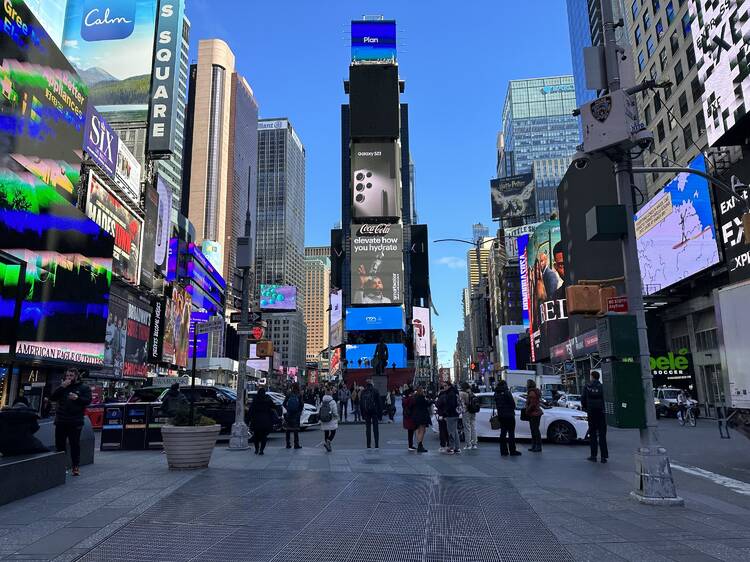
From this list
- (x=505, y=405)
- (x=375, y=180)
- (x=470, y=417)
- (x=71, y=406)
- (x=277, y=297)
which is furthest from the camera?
(x=277, y=297)

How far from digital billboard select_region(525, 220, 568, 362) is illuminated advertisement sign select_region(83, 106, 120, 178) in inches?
1994

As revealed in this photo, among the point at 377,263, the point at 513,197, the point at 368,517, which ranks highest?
the point at 513,197

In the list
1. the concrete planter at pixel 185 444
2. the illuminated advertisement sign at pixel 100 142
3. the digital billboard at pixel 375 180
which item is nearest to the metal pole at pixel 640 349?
the concrete planter at pixel 185 444

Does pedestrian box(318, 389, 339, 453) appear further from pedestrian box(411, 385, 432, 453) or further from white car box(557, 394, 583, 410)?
white car box(557, 394, 583, 410)

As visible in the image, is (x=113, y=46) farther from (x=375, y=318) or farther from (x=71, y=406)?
(x=71, y=406)

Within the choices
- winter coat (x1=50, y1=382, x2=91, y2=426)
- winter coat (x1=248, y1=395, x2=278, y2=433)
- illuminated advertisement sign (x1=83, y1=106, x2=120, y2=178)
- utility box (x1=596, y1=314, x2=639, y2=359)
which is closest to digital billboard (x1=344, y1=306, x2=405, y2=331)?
illuminated advertisement sign (x1=83, y1=106, x2=120, y2=178)

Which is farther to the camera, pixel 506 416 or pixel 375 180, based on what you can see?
pixel 375 180

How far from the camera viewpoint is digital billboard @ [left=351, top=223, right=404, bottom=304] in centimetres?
8050

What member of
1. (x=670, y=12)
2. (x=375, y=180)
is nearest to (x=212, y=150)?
(x=375, y=180)

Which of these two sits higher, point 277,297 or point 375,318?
point 277,297

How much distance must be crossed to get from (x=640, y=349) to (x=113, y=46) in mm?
85608

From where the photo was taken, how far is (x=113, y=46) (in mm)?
76125

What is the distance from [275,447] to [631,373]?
10331mm

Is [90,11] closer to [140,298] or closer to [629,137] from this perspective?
[140,298]
